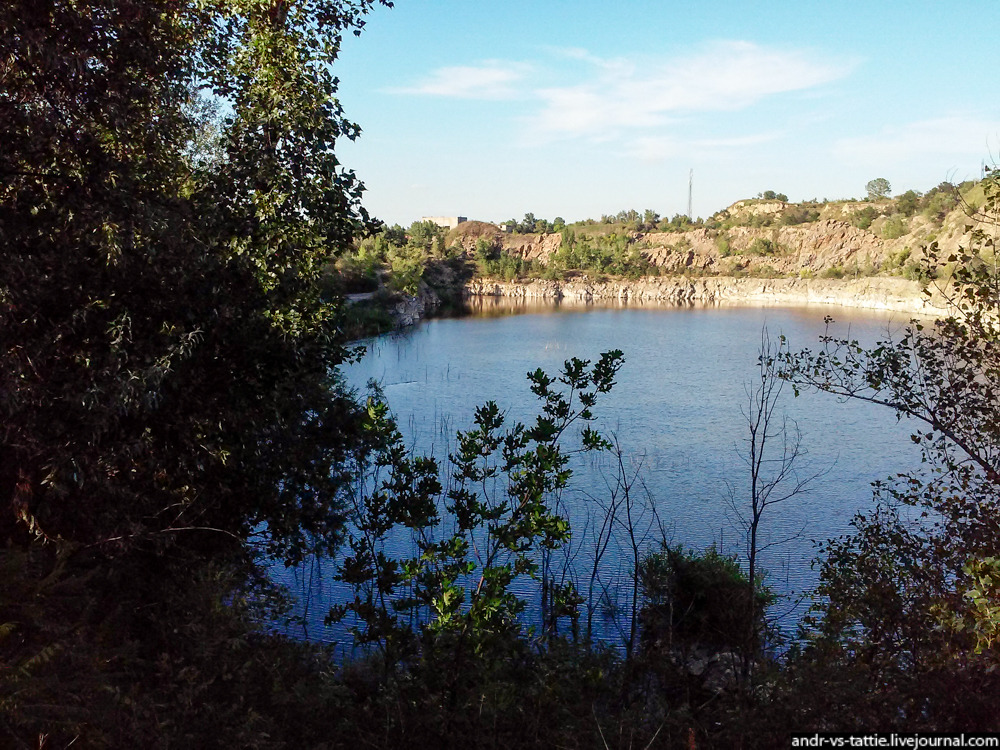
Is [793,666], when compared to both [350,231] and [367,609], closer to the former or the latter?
[367,609]

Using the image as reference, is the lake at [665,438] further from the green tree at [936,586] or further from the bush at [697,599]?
the green tree at [936,586]

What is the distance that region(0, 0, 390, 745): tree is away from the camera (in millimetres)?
4867

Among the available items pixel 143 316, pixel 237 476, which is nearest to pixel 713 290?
pixel 237 476

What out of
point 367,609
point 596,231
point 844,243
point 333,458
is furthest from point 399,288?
point 596,231

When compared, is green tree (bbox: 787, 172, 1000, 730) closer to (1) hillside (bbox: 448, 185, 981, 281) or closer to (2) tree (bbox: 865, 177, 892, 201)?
(1) hillside (bbox: 448, 185, 981, 281)

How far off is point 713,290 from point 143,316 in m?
73.6

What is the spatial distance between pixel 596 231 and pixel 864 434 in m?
120

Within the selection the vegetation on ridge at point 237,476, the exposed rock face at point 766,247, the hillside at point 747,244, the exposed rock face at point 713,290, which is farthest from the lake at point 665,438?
the exposed rock face at point 766,247

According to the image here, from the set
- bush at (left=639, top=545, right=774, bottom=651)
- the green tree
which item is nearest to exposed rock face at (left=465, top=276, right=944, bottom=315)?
bush at (left=639, top=545, right=774, bottom=651)

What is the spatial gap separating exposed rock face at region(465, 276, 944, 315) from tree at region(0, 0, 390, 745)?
2382 inches

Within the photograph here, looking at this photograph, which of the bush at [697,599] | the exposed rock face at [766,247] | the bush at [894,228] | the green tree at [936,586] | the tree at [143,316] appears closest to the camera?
the green tree at [936,586]

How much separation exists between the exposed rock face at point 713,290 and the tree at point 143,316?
60507mm

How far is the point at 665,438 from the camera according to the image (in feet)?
56.1

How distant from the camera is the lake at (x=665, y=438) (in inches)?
Answer: 437
